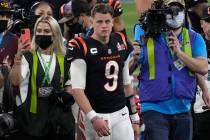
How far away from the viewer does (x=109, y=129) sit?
6.94 metres

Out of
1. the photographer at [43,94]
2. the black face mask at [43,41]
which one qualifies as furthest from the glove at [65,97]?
the black face mask at [43,41]

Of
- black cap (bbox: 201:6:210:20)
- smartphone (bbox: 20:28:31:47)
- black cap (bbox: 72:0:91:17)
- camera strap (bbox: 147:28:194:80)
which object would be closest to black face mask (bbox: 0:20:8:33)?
smartphone (bbox: 20:28:31:47)

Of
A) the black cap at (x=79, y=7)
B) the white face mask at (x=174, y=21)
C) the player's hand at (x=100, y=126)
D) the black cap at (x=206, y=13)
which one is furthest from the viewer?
the black cap at (x=79, y=7)

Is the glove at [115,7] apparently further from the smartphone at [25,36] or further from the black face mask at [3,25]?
the smartphone at [25,36]

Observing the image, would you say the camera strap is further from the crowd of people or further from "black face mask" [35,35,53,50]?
"black face mask" [35,35,53,50]

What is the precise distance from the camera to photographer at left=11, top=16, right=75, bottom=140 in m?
7.35

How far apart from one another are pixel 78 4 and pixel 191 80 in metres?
1.90

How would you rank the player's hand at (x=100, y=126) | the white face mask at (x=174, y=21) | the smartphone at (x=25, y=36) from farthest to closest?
the white face mask at (x=174, y=21) < the smartphone at (x=25, y=36) < the player's hand at (x=100, y=126)

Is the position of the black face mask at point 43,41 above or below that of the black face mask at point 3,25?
below

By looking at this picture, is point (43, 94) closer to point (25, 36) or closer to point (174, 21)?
point (25, 36)

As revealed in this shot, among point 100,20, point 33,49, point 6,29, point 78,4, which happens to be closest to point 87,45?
point 100,20

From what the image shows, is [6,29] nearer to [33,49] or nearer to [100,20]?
[33,49]

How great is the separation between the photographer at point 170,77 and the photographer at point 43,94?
78cm

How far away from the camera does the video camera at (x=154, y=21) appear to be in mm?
7316
